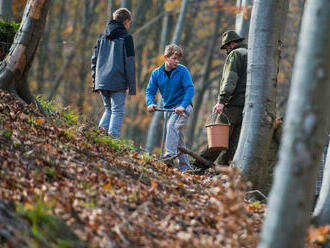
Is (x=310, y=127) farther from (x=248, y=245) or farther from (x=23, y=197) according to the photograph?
(x=23, y=197)

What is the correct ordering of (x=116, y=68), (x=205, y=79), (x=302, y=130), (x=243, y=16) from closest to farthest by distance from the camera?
(x=302, y=130) < (x=116, y=68) < (x=243, y=16) < (x=205, y=79)

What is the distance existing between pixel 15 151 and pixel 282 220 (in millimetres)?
2971

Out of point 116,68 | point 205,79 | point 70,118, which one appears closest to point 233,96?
point 116,68

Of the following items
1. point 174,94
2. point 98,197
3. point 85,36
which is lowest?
point 98,197

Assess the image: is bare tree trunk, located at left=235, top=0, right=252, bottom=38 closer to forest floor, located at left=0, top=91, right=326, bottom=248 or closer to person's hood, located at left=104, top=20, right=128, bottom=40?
person's hood, located at left=104, top=20, right=128, bottom=40

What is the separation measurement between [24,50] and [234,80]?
9.80 ft

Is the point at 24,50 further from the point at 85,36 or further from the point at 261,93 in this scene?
the point at 85,36

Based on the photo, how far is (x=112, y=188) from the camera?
4930 mm

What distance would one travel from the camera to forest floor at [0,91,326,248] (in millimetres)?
3912

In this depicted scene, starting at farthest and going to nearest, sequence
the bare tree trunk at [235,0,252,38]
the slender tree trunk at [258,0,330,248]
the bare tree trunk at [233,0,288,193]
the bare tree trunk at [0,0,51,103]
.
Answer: the bare tree trunk at [235,0,252,38]
the bare tree trunk at [0,0,51,103]
the bare tree trunk at [233,0,288,193]
the slender tree trunk at [258,0,330,248]

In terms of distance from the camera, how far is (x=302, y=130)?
3.21m

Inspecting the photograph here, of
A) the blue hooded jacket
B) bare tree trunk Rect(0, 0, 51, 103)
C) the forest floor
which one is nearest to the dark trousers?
the blue hooded jacket

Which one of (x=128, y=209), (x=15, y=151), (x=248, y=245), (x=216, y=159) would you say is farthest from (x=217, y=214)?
(x=216, y=159)

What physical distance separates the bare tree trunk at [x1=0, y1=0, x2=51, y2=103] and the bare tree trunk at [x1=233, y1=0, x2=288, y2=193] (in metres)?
2.87
